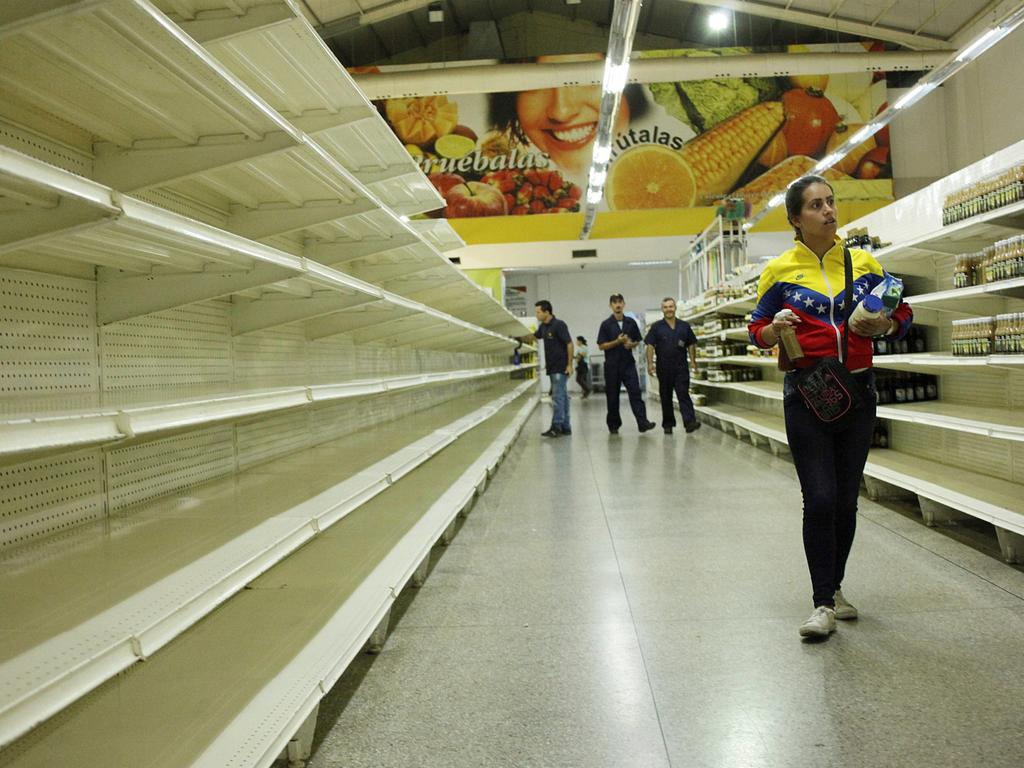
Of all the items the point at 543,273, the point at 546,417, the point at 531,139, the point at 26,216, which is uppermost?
the point at 531,139

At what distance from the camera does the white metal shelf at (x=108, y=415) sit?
1.13 metres

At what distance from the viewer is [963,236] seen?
3.75 m

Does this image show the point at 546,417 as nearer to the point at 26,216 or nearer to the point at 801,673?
the point at 801,673

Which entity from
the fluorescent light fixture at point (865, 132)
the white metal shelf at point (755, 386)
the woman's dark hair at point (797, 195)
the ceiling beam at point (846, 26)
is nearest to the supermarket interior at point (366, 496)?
the woman's dark hair at point (797, 195)

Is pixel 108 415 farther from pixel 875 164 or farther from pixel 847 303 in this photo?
pixel 875 164

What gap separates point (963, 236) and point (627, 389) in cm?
528

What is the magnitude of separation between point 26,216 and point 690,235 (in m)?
15.1

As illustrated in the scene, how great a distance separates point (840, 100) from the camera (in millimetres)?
15562

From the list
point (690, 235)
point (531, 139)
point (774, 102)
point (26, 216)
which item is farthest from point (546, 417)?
point (26, 216)

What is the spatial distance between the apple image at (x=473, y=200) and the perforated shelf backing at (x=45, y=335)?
560 inches

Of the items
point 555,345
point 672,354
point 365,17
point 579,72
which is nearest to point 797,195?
point 555,345

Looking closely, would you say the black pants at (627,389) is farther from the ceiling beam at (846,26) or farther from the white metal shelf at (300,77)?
the ceiling beam at (846,26)

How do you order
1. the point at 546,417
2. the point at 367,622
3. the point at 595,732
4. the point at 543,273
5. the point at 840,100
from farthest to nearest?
the point at 543,273 < the point at 840,100 < the point at 546,417 < the point at 367,622 < the point at 595,732

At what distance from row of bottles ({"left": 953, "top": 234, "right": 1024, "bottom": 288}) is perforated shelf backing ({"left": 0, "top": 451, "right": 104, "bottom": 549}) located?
129 inches
